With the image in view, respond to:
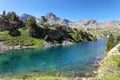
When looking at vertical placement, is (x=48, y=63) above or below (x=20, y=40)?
below

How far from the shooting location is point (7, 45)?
168m

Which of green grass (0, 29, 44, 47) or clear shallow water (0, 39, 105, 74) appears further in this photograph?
green grass (0, 29, 44, 47)

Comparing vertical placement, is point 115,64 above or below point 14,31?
below

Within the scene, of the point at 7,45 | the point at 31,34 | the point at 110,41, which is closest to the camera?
the point at 110,41

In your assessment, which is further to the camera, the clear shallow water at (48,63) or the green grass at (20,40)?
the green grass at (20,40)

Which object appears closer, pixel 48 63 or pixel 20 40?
pixel 48 63

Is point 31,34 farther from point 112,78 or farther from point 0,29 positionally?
point 112,78

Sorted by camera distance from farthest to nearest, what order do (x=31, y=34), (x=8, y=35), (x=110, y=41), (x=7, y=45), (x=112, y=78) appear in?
(x=31, y=34) → (x=8, y=35) → (x=7, y=45) → (x=110, y=41) → (x=112, y=78)

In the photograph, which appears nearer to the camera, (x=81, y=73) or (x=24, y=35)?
(x=81, y=73)

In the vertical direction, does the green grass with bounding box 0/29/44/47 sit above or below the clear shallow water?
above

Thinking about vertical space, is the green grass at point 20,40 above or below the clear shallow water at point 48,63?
above

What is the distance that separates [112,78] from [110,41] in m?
69.0

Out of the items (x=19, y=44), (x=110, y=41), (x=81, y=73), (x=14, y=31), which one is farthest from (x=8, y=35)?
(x=81, y=73)

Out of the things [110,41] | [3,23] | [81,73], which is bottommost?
[81,73]
